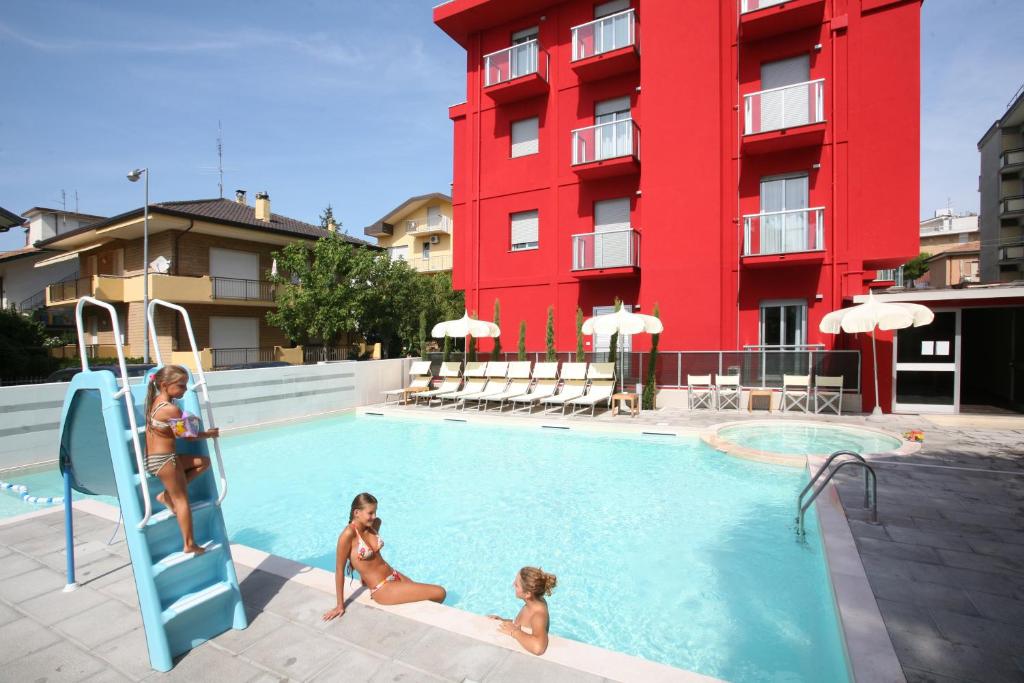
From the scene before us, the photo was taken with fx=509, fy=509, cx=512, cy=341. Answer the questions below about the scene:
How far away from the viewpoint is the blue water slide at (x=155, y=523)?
2.71 meters

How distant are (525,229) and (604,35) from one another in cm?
607

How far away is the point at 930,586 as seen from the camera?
11.2 feet

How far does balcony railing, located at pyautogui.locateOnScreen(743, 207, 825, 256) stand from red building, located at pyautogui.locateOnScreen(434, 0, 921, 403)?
35 mm

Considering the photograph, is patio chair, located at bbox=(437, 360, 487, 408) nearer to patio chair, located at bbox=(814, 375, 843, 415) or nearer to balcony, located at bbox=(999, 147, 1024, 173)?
patio chair, located at bbox=(814, 375, 843, 415)

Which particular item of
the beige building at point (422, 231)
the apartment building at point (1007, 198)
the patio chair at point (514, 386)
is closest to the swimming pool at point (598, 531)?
the patio chair at point (514, 386)

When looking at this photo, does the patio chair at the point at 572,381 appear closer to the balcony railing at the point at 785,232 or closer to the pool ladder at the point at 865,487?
the balcony railing at the point at 785,232

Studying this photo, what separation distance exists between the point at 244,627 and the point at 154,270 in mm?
20842

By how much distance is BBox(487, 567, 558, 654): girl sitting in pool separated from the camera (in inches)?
108

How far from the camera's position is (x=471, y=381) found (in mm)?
14406

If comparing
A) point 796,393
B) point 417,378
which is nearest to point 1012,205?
point 796,393

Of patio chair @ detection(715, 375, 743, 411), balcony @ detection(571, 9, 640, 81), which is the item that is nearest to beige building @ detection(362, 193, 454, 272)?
balcony @ detection(571, 9, 640, 81)

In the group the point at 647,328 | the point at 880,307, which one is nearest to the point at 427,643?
the point at 647,328

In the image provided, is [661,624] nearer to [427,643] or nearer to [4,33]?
[427,643]

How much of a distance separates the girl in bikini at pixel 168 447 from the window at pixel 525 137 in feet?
50.3
